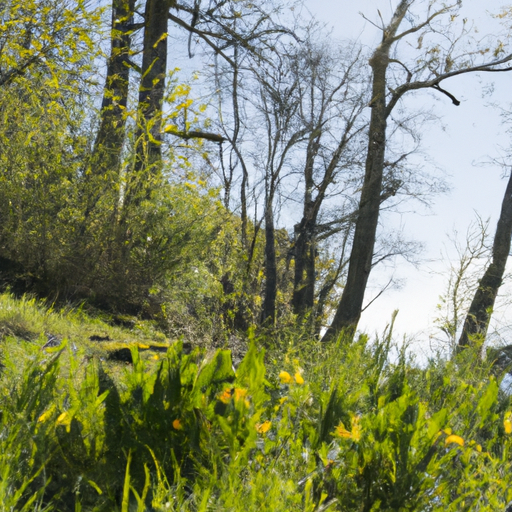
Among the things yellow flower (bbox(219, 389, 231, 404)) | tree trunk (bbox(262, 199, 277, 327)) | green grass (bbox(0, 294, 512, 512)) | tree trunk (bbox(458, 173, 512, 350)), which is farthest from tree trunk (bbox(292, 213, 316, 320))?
yellow flower (bbox(219, 389, 231, 404))

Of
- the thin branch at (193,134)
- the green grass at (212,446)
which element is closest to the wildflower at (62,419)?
the green grass at (212,446)

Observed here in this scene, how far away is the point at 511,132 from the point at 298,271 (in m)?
6.38

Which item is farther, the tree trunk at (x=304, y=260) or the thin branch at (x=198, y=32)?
the tree trunk at (x=304, y=260)

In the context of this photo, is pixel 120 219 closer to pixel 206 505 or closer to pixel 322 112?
pixel 206 505

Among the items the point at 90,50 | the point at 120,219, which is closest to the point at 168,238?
the point at 120,219

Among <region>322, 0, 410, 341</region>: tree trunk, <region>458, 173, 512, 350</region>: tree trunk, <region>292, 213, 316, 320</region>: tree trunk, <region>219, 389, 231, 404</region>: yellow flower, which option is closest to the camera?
<region>219, 389, 231, 404</region>: yellow flower

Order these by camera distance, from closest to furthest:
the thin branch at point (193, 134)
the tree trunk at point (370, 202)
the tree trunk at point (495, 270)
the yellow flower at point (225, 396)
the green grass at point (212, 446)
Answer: the green grass at point (212, 446), the yellow flower at point (225, 396), the thin branch at point (193, 134), the tree trunk at point (370, 202), the tree trunk at point (495, 270)

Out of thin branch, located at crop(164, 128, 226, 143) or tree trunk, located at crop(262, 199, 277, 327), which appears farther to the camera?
tree trunk, located at crop(262, 199, 277, 327)

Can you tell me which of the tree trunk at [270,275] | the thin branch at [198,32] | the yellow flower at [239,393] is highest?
the thin branch at [198,32]

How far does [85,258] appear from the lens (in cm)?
690

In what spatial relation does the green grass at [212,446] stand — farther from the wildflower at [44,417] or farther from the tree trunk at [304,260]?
the tree trunk at [304,260]

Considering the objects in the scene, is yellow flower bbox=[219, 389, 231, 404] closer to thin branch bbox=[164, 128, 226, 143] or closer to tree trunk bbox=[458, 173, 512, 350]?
thin branch bbox=[164, 128, 226, 143]

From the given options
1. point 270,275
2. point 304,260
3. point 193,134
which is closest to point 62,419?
point 193,134

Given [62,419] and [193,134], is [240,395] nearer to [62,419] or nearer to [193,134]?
[62,419]
